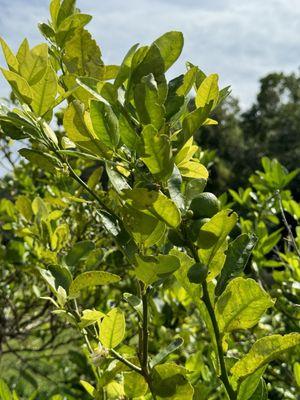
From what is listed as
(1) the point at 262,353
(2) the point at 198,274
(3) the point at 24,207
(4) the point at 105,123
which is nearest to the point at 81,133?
(4) the point at 105,123

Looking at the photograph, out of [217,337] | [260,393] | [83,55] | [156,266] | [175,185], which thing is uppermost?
[83,55]

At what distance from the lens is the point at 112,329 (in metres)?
0.79

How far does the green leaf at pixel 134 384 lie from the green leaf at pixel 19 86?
443 mm

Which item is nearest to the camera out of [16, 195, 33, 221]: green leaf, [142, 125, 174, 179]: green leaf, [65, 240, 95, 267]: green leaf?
[142, 125, 174, 179]: green leaf

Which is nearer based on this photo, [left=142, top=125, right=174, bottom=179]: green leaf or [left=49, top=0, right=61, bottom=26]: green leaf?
[left=142, top=125, right=174, bottom=179]: green leaf

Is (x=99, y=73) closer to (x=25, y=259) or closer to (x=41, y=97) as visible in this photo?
(x=41, y=97)

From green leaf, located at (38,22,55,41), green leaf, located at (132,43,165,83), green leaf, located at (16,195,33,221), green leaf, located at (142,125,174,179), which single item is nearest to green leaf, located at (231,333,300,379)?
green leaf, located at (142,125,174,179)

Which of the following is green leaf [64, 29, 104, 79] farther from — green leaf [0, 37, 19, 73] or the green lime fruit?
the green lime fruit

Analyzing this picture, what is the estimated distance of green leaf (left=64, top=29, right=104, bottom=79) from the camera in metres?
0.87

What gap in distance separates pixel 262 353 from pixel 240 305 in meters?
0.07

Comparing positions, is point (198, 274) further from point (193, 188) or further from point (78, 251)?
point (78, 251)

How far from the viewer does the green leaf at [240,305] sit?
69 cm

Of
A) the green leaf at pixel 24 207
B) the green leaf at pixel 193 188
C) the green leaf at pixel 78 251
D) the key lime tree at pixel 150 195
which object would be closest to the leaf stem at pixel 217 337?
the key lime tree at pixel 150 195

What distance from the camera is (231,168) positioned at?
28.4 metres
